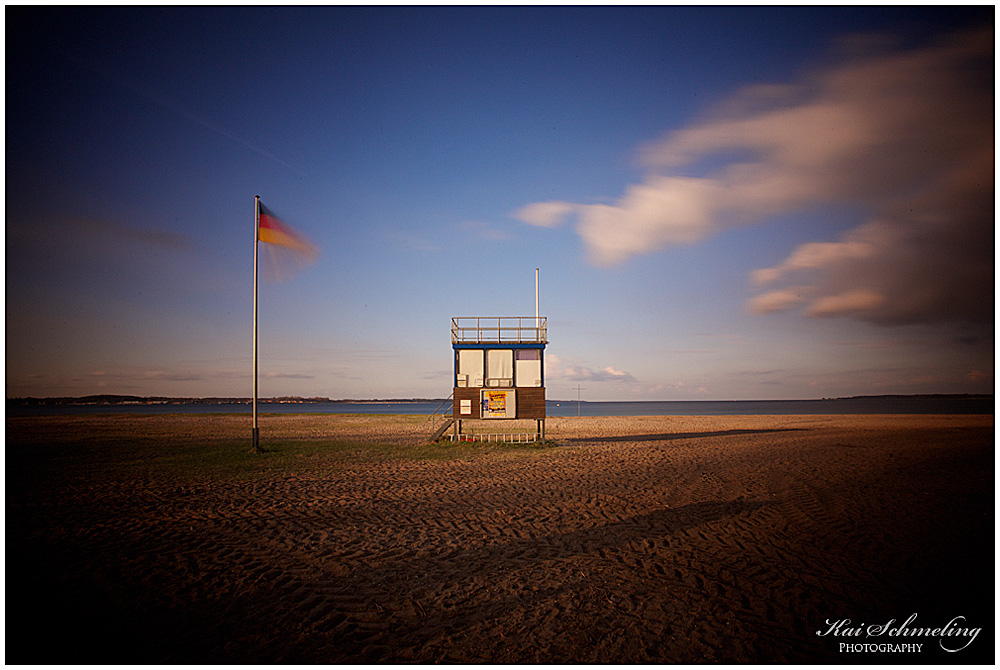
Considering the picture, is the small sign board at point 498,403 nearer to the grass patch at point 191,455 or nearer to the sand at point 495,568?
the grass patch at point 191,455

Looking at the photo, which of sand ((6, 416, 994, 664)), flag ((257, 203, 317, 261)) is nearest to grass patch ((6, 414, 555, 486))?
sand ((6, 416, 994, 664))

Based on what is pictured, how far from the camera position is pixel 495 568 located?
27.0 ft

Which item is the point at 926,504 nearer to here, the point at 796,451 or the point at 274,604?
the point at 796,451

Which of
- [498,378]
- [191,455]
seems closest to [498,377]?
[498,378]

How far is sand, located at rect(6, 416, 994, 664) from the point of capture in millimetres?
5816

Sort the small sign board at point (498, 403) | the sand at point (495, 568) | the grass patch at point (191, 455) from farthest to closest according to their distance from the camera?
1. the small sign board at point (498, 403)
2. the grass patch at point (191, 455)
3. the sand at point (495, 568)

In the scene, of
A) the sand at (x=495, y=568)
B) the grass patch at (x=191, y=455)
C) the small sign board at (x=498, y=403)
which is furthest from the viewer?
the small sign board at (x=498, y=403)

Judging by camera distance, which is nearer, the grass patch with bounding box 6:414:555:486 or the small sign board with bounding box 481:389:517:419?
the grass patch with bounding box 6:414:555:486

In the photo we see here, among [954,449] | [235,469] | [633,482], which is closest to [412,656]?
[633,482]

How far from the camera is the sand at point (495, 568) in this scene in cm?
582

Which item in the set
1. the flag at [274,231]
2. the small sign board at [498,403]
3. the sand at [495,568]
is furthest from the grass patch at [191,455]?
the flag at [274,231]

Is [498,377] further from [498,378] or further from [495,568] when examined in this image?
[495,568]

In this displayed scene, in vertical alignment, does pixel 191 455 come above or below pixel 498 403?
below

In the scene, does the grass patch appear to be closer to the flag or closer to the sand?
the sand
